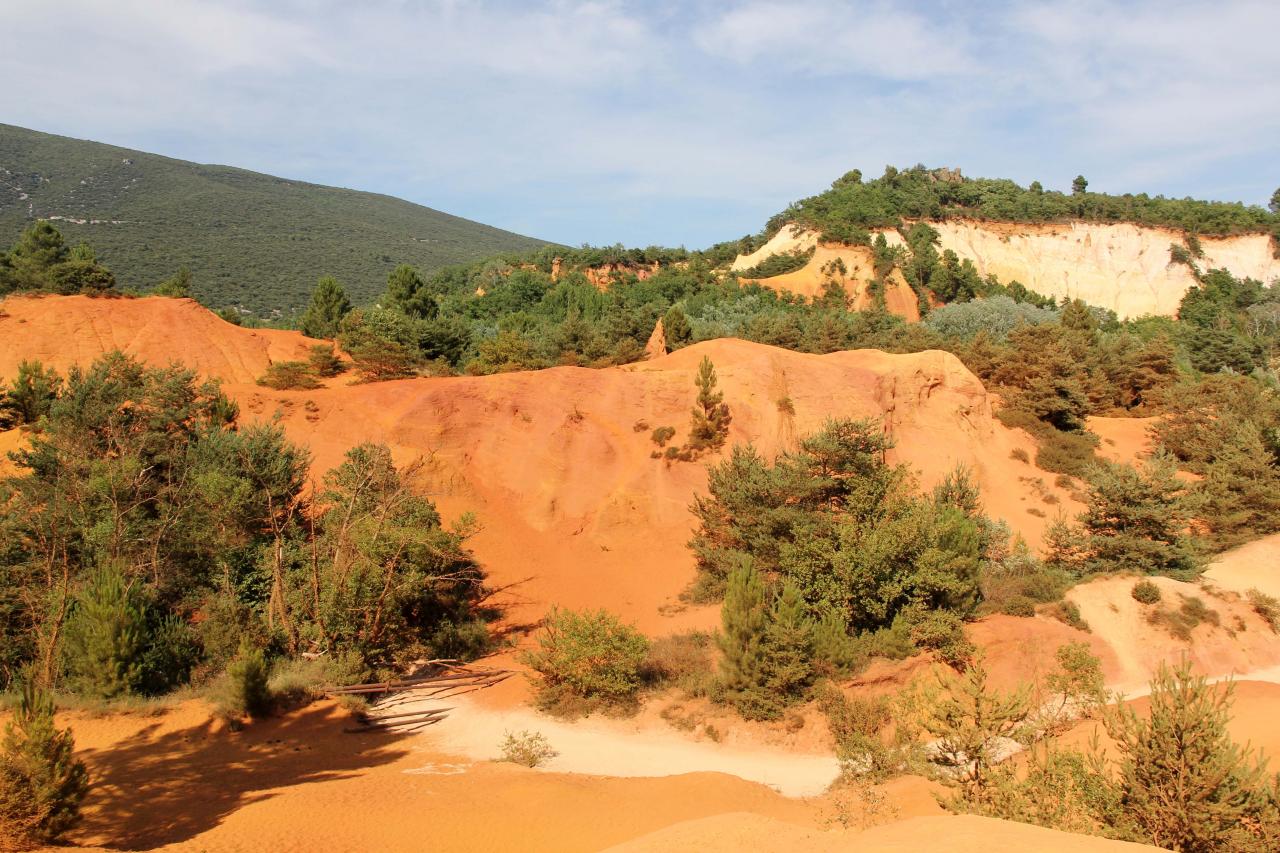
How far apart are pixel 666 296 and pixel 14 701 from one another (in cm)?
4623

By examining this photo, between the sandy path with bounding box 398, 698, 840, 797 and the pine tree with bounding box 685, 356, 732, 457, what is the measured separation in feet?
42.2

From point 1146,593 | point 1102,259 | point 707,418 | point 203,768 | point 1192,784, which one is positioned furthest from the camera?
point 1102,259

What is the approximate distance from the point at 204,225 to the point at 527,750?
8248 cm

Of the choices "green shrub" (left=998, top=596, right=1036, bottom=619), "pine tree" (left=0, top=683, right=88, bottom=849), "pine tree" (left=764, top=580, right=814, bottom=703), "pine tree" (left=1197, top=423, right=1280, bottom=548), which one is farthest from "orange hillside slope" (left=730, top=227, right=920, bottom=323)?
"pine tree" (left=0, top=683, right=88, bottom=849)

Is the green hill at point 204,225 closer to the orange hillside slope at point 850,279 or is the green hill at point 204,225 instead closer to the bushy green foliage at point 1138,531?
→ the orange hillside slope at point 850,279

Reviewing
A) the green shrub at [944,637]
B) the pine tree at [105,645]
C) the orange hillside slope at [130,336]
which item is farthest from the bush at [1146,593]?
the orange hillside slope at [130,336]

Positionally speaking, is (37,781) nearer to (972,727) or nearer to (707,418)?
(972,727)

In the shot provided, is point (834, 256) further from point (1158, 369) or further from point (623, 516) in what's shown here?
point (623, 516)

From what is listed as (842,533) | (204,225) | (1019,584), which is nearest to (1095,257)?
(1019,584)

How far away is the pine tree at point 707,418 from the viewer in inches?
992

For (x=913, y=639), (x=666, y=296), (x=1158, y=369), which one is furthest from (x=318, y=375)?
(x=1158, y=369)

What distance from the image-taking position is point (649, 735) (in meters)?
13.5

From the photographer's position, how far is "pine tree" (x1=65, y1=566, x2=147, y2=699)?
12828 mm

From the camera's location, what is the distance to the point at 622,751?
1277cm
